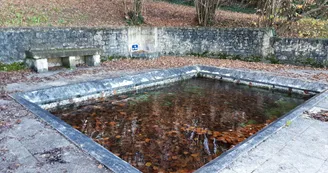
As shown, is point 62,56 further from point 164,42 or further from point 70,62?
point 164,42

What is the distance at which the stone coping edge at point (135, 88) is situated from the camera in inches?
110

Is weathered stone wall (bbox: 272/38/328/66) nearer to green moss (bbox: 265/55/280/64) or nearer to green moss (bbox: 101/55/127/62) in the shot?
green moss (bbox: 265/55/280/64)

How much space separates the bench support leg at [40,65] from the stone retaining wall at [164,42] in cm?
80

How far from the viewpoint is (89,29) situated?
9.01 m

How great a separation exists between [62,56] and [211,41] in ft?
19.0

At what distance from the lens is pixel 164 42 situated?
35.1 ft

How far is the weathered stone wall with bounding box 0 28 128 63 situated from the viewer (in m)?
7.48

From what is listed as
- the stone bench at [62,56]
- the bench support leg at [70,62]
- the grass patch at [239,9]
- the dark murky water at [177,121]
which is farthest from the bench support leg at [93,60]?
the grass patch at [239,9]

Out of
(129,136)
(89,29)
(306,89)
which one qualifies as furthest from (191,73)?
(129,136)

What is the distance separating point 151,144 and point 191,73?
4640mm

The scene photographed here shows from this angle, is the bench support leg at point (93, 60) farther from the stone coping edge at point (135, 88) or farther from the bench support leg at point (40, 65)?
the stone coping edge at point (135, 88)

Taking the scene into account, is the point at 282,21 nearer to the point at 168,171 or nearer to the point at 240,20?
the point at 240,20

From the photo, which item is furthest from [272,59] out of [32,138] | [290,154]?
[32,138]

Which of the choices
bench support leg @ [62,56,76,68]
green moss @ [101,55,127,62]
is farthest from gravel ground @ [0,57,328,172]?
green moss @ [101,55,127,62]
